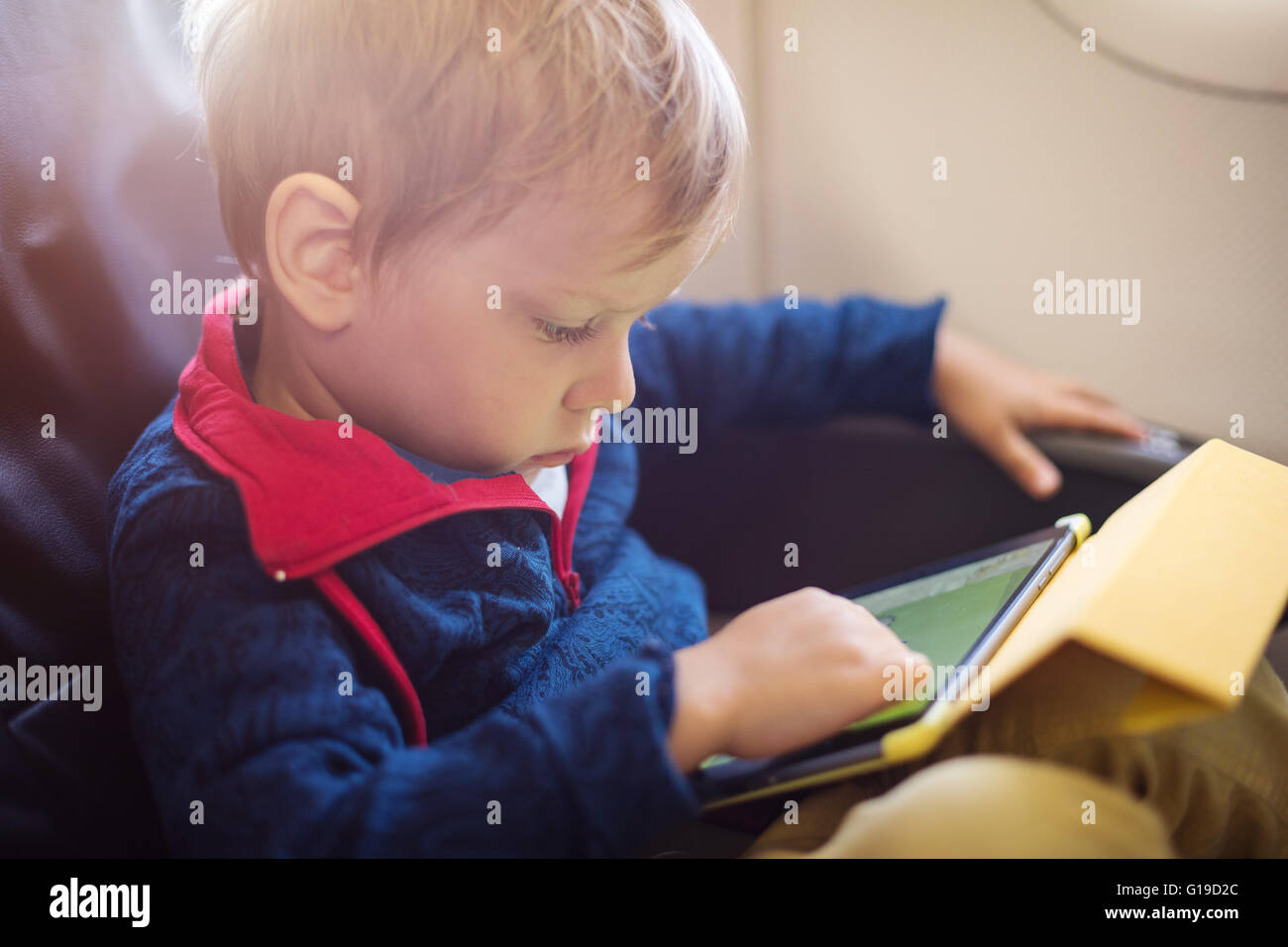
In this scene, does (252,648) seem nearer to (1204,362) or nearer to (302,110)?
(302,110)

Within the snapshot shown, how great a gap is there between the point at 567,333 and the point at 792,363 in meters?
0.36

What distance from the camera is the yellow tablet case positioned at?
346mm

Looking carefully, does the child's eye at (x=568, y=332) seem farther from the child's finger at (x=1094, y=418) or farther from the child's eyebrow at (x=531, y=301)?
the child's finger at (x=1094, y=418)

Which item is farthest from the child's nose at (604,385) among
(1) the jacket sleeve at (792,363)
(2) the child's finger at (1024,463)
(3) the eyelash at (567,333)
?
(2) the child's finger at (1024,463)

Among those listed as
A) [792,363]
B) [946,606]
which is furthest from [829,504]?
[946,606]

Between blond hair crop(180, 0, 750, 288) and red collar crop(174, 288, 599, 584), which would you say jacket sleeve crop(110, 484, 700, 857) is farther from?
blond hair crop(180, 0, 750, 288)

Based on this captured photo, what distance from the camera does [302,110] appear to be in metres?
0.46

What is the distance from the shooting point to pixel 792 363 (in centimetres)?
81

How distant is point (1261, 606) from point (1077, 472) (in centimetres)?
34

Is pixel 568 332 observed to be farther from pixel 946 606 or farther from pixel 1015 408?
pixel 1015 408

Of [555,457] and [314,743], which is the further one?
[555,457]

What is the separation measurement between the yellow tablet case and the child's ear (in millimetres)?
318

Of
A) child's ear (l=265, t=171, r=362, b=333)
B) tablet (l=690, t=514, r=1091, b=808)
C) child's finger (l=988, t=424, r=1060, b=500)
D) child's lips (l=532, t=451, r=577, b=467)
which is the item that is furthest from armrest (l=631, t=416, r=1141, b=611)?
child's ear (l=265, t=171, r=362, b=333)

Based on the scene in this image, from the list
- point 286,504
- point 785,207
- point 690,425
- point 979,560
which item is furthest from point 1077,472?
point 286,504
